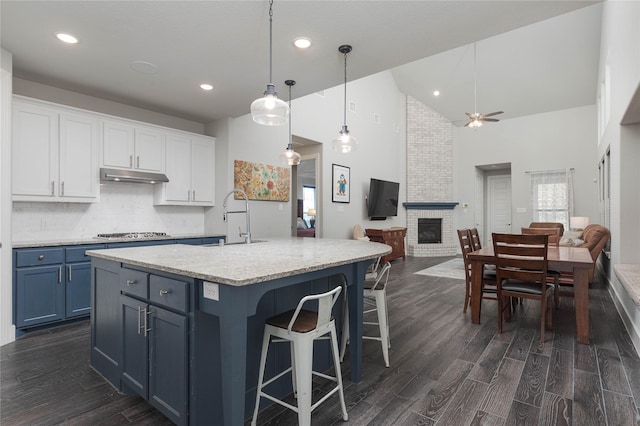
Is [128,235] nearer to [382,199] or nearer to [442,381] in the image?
[442,381]

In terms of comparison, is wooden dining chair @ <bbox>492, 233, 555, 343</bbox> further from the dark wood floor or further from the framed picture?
the framed picture

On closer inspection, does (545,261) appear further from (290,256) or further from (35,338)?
(35,338)

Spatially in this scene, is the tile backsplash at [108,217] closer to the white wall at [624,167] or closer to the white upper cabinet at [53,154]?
the white upper cabinet at [53,154]

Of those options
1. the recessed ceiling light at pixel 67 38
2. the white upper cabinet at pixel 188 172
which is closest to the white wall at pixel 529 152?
the white upper cabinet at pixel 188 172

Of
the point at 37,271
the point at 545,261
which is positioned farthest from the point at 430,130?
the point at 37,271

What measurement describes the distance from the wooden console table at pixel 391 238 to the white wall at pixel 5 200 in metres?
5.95

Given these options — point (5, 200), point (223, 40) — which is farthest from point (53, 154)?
point (223, 40)

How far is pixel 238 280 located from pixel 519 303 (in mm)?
4122

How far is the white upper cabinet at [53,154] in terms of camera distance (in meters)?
3.26

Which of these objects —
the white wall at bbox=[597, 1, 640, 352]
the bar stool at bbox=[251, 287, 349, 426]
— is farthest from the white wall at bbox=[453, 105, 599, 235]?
the bar stool at bbox=[251, 287, 349, 426]

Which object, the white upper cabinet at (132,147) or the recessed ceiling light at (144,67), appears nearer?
the recessed ceiling light at (144,67)

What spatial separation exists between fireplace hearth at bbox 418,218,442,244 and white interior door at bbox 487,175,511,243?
171cm

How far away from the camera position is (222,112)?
478 centimetres

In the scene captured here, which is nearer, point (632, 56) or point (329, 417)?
point (329, 417)
